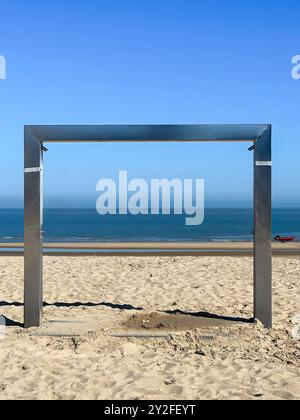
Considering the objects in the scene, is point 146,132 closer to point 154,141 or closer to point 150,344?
point 154,141

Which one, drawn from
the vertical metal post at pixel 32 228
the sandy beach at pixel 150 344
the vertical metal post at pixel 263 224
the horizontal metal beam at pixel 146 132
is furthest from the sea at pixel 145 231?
the vertical metal post at pixel 263 224

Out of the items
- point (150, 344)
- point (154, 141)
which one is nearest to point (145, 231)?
point (154, 141)

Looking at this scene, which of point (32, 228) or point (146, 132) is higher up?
point (146, 132)

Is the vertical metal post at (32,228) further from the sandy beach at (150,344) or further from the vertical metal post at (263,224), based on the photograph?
the vertical metal post at (263,224)

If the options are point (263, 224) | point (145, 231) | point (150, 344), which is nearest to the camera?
point (150, 344)

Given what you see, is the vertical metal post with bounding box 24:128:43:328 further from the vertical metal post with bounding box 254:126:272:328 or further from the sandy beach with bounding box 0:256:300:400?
the vertical metal post with bounding box 254:126:272:328

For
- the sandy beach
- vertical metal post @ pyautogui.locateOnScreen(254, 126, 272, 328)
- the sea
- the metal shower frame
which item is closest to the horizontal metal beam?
the metal shower frame

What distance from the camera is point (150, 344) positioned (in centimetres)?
604

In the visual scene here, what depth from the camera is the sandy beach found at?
181 inches

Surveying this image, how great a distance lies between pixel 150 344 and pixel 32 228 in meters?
2.18

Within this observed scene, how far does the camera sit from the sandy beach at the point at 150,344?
15.1 feet

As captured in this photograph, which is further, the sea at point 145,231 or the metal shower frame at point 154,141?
the sea at point 145,231
